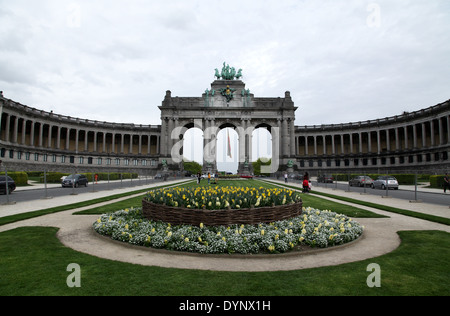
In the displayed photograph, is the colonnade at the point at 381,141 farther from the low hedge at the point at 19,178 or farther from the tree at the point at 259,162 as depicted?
the low hedge at the point at 19,178

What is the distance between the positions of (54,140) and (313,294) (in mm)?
99686

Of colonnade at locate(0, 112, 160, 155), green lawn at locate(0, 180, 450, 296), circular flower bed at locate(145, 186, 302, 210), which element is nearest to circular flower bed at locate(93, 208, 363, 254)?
circular flower bed at locate(145, 186, 302, 210)

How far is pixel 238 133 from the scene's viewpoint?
302 feet

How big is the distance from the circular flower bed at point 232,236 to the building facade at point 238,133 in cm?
7434

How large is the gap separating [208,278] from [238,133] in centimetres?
8760

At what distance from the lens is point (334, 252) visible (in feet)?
24.8

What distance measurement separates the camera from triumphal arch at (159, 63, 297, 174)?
89125mm

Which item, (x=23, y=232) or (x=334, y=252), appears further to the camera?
(x=23, y=232)

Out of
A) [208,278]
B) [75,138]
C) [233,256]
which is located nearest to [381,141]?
[233,256]

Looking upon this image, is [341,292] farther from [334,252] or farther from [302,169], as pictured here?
[302,169]

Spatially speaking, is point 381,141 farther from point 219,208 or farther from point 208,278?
point 208,278

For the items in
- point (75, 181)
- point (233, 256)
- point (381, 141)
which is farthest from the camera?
point (381, 141)
